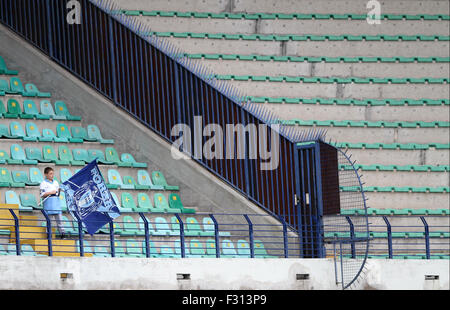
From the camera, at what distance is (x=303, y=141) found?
43.5ft

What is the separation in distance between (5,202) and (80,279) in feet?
6.47

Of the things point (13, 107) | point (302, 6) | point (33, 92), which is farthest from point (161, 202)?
point (302, 6)

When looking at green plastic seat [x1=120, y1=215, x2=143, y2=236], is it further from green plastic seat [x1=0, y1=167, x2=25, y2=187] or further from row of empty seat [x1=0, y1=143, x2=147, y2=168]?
green plastic seat [x1=0, y1=167, x2=25, y2=187]

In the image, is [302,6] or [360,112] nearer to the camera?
[360,112]

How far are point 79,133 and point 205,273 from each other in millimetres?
3534

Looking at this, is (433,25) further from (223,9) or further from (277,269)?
(277,269)

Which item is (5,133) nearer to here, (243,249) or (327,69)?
(243,249)

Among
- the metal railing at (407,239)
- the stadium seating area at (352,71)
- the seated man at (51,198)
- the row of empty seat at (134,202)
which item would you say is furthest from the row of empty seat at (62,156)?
the metal railing at (407,239)

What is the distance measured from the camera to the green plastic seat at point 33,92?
47.6ft

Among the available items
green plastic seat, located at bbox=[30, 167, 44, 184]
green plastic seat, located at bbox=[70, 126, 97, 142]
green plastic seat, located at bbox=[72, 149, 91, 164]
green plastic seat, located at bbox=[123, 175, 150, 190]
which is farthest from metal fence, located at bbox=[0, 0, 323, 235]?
green plastic seat, located at bbox=[30, 167, 44, 184]

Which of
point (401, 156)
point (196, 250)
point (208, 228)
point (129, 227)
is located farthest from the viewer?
point (401, 156)

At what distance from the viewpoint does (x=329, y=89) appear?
17.1m

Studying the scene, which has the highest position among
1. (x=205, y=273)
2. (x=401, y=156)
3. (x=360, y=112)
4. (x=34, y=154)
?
(x=360, y=112)
